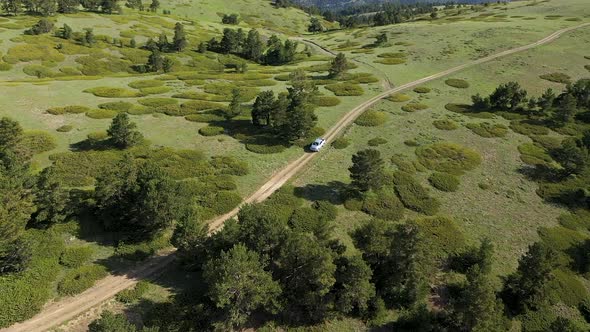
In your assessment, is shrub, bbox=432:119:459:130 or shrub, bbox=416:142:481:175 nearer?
shrub, bbox=416:142:481:175

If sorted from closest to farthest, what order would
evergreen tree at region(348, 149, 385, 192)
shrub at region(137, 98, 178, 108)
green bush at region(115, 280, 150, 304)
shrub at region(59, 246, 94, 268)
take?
green bush at region(115, 280, 150, 304)
shrub at region(59, 246, 94, 268)
evergreen tree at region(348, 149, 385, 192)
shrub at region(137, 98, 178, 108)

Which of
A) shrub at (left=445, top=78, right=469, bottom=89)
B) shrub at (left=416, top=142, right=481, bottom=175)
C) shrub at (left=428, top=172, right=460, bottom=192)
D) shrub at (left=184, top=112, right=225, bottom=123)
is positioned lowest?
shrub at (left=428, top=172, right=460, bottom=192)

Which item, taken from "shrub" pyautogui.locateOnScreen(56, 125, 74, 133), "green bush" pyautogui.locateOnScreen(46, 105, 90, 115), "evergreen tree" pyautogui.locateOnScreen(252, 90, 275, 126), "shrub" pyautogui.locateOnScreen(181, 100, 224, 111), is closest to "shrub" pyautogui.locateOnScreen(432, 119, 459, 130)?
"evergreen tree" pyautogui.locateOnScreen(252, 90, 275, 126)

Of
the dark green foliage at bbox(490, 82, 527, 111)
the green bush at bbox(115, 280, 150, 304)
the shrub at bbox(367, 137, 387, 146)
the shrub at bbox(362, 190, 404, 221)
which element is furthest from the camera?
the dark green foliage at bbox(490, 82, 527, 111)

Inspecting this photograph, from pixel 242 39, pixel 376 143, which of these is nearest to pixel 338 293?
pixel 376 143

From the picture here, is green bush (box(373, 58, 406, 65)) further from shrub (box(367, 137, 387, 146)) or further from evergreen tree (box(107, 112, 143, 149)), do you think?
evergreen tree (box(107, 112, 143, 149))

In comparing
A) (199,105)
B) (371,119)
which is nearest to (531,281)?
(371,119)

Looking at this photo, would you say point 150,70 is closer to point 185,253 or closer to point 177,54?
point 177,54
